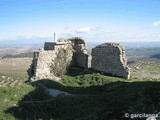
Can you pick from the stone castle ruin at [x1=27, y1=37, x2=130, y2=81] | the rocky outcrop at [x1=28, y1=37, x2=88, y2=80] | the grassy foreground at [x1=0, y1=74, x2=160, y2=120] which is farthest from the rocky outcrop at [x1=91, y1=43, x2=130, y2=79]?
the grassy foreground at [x1=0, y1=74, x2=160, y2=120]

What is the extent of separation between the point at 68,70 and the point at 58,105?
411 inches

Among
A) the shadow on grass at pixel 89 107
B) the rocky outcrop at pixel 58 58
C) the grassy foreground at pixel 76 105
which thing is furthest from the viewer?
the rocky outcrop at pixel 58 58

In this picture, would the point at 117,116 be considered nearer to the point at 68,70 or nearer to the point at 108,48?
the point at 108,48

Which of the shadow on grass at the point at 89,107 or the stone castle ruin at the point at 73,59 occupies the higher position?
the stone castle ruin at the point at 73,59

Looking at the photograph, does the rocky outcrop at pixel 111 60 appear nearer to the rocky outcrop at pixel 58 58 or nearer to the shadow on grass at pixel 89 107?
the rocky outcrop at pixel 58 58

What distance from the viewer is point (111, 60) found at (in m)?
19.6

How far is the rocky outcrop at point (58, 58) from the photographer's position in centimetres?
1818

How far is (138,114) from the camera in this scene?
723 centimetres

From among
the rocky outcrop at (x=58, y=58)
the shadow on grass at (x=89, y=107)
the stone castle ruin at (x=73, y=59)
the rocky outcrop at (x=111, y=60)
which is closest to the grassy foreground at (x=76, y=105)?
the shadow on grass at (x=89, y=107)

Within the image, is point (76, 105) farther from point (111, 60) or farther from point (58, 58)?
point (58, 58)

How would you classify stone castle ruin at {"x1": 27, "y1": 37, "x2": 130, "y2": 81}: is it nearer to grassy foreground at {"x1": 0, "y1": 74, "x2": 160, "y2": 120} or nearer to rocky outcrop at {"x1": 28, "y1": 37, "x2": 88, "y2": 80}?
rocky outcrop at {"x1": 28, "y1": 37, "x2": 88, "y2": 80}

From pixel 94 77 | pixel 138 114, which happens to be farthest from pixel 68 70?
pixel 138 114

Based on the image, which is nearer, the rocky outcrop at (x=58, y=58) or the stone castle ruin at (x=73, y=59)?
the rocky outcrop at (x=58, y=58)

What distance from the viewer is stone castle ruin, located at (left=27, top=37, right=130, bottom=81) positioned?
18375 mm
